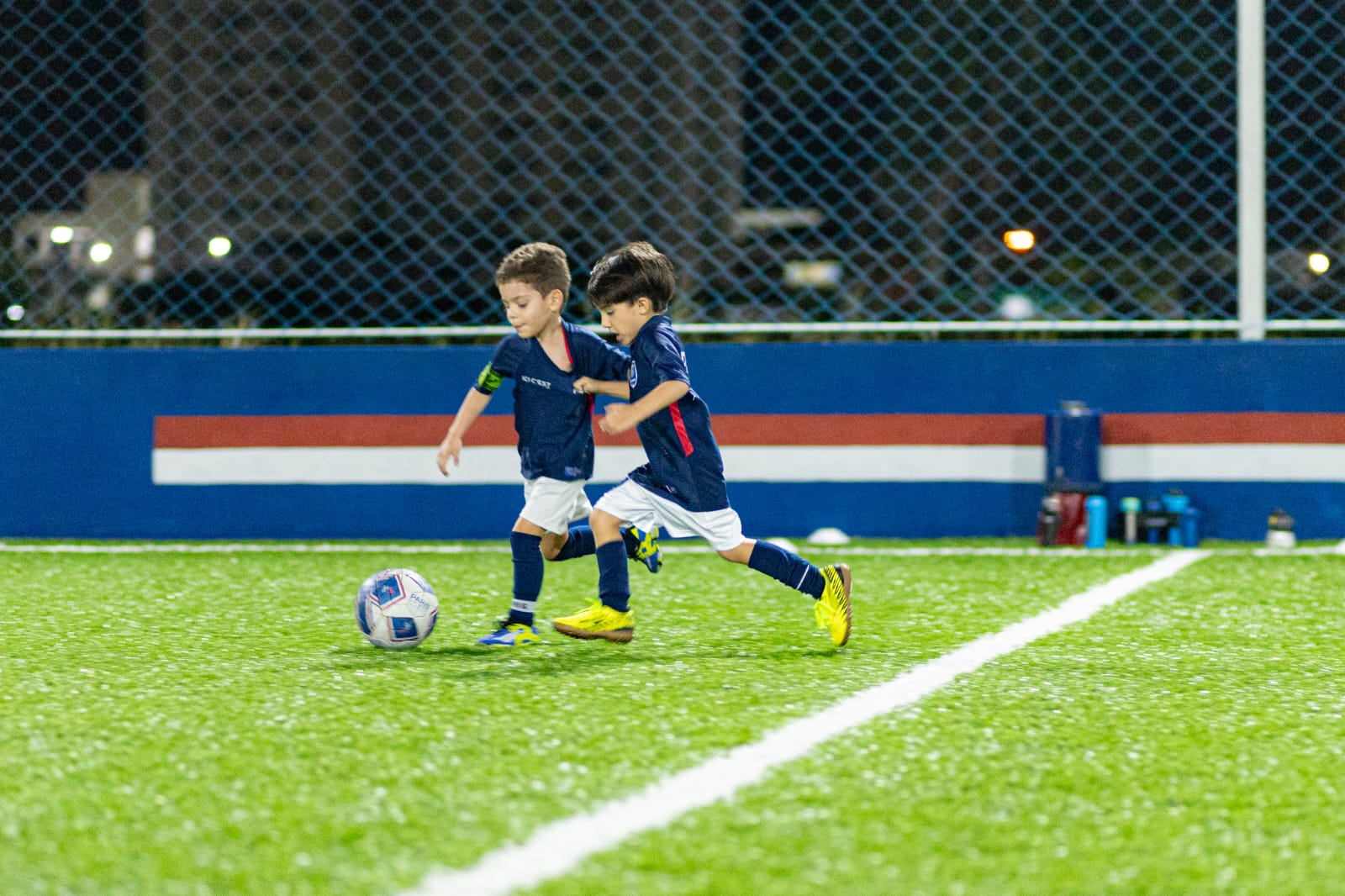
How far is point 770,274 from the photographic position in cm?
864

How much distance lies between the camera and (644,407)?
3.66m

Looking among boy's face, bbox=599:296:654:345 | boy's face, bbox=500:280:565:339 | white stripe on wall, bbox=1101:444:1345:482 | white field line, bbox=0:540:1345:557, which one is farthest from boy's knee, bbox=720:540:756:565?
white stripe on wall, bbox=1101:444:1345:482

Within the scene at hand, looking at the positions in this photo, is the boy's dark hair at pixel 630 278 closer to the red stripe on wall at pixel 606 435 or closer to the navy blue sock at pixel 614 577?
the navy blue sock at pixel 614 577

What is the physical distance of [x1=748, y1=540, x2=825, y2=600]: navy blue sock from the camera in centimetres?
380

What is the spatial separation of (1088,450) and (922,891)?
4.25m

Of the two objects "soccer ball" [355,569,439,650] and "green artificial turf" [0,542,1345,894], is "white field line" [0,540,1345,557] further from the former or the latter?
"soccer ball" [355,569,439,650]

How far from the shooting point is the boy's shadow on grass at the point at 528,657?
3.46m

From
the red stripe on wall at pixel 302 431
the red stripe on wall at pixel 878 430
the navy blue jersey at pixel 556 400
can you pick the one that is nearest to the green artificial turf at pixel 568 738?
the navy blue jersey at pixel 556 400

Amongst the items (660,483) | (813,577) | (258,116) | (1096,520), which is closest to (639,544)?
(660,483)

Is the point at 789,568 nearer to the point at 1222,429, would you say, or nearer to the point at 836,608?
the point at 836,608

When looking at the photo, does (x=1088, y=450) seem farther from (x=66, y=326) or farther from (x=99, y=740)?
(x=66, y=326)

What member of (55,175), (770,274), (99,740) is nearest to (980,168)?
(770,274)

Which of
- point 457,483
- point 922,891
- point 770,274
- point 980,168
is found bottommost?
point 922,891

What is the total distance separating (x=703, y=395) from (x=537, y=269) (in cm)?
240
